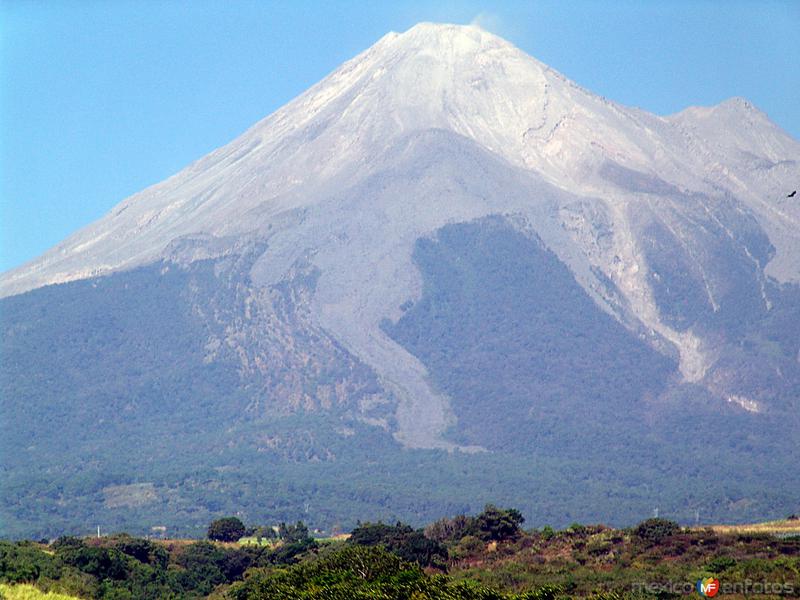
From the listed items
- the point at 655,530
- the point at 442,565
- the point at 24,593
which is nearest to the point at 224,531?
the point at 442,565

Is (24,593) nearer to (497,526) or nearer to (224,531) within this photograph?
(497,526)

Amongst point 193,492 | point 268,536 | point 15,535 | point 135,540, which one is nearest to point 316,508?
point 193,492

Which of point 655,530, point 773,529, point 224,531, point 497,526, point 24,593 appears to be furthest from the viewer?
point 224,531

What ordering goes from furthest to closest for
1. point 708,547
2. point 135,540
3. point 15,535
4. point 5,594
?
point 15,535
point 135,540
point 708,547
point 5,594

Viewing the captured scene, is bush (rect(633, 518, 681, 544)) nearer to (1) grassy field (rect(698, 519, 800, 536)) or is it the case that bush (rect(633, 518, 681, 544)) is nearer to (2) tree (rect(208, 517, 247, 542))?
(1) grassy field (rect(698, 519, 800, 536))

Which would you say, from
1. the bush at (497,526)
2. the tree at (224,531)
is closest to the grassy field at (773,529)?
the bush at (497,526)

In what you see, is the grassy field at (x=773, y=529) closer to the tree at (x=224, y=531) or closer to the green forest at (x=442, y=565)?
the green forest at (x=442, y=565)

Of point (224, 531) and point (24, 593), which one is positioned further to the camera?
point (224, 531)

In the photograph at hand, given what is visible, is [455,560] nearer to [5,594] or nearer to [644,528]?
[644,528]

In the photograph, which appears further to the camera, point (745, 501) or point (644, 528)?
point (745, 501)
